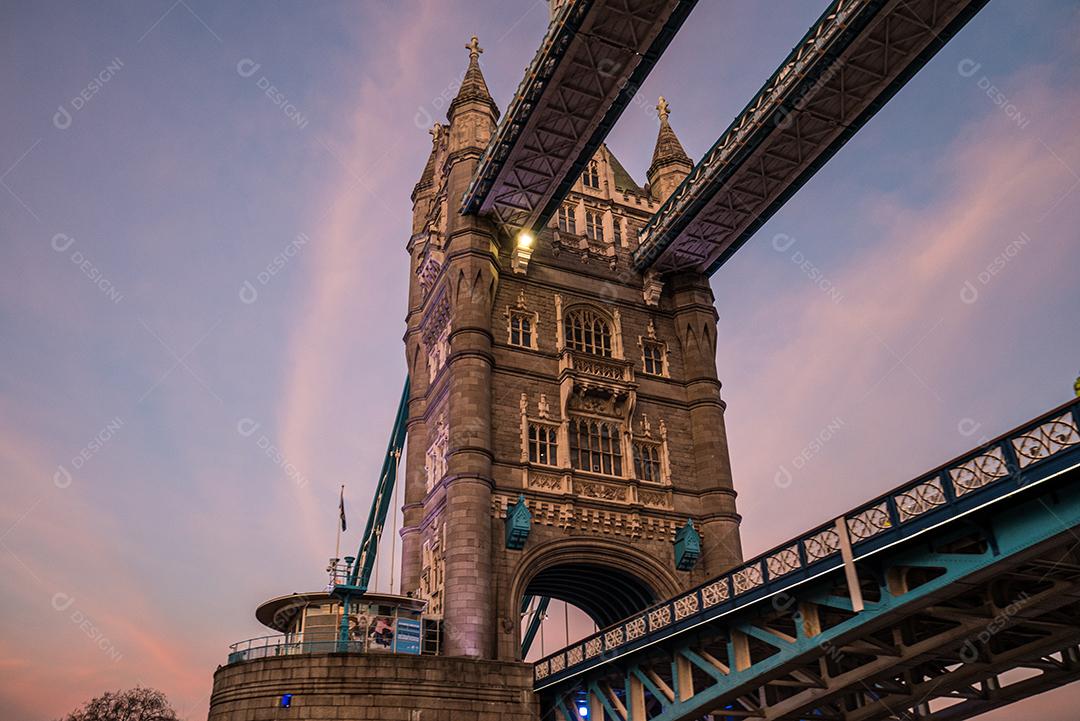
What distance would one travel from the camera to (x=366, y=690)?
103 ft

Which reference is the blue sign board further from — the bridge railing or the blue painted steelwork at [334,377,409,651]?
the blue painted steelwork at [334,377,409,651]

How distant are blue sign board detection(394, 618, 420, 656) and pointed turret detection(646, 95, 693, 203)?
30.1m

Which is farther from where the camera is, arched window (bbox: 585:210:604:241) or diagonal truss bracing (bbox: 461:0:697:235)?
arched window (bbox: 585:210:604:241)

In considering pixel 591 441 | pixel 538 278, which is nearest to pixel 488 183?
pixel 538 278

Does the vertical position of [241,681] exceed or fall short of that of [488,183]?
it falls short

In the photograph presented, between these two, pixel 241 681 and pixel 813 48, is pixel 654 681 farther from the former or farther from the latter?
pixel 813 48

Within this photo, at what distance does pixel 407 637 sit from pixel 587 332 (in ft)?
61.7

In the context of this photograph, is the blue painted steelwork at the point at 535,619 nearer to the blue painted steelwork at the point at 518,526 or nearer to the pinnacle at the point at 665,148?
the blue painted steelwork at the point at 518,526

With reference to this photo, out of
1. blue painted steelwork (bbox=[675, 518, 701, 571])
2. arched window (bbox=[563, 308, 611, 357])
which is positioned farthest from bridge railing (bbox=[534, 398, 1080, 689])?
arched window (bbox=[563, 308, 611, 357])

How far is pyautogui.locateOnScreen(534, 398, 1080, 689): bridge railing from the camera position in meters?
18.9

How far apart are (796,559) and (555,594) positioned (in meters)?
23.0

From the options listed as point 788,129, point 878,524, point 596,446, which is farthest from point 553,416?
point 878,524

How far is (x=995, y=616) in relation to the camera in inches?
899

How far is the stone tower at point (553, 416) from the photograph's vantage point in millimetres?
37938
